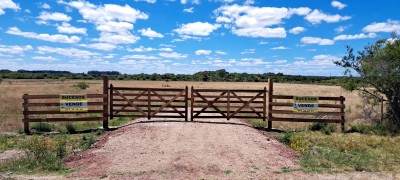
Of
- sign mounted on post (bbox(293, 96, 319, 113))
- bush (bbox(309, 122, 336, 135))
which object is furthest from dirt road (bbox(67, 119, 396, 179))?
bush (bbox(309, 122, 336, 135))

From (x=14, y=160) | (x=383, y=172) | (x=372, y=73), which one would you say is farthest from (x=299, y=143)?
(x=14, y=160)

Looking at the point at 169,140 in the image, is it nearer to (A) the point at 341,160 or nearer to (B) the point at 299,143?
(B) the point at 299,143

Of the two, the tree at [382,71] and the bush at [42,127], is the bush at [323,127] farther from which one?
the bush at [42,127]

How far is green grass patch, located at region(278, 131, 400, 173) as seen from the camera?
8969 millimetres

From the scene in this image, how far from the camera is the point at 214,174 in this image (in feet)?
26.5

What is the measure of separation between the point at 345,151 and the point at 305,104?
4991 mm

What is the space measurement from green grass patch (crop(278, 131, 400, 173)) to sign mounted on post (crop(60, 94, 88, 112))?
8.24 metres

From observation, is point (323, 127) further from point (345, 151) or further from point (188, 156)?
point (188, 156)

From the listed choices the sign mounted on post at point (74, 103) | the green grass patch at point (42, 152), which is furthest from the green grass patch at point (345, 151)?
the sign mounted on post at point (74, 103)

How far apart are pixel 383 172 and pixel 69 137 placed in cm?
1042

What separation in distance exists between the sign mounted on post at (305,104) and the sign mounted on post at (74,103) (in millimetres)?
9127

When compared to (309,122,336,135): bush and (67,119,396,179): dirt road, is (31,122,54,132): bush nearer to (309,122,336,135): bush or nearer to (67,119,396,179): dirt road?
(67,119,396,179): dirt road

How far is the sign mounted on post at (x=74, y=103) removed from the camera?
14.9 meters

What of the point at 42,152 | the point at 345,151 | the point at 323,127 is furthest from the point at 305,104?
the point at 42,152
